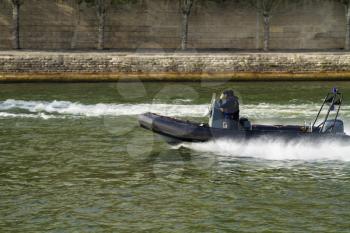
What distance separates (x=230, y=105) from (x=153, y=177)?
352 centimetres

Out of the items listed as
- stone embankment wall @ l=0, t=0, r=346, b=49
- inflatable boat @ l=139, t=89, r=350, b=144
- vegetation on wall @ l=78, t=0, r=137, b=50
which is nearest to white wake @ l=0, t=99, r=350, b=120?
inflatable boat @ l=139, t=89, r=350, b=144

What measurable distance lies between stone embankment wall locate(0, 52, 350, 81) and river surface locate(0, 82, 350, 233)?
35.2 ft

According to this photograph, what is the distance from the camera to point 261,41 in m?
54.2

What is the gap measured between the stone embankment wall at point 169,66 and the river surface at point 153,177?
35.2 ft

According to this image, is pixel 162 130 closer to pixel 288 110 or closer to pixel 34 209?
pixel 34 209

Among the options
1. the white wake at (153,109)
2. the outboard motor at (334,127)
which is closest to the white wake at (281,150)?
the outboard motor at (334,127)

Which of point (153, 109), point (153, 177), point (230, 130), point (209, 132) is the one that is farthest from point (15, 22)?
point (153, 177)

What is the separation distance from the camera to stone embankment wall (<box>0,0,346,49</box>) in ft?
167

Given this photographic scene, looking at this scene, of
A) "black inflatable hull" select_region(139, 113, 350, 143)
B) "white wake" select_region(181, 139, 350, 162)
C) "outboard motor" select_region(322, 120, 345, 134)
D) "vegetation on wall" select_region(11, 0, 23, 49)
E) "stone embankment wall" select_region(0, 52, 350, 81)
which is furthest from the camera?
"vegetation on wall" select_region(11, 0, 23, 49)

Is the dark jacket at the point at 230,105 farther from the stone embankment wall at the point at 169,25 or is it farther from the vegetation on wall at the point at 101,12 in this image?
the stone embankment wall at the point at 169,25

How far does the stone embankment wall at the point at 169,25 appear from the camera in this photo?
5084 centimetres

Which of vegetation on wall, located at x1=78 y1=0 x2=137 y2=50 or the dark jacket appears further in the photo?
vegetation on wall, located at x1=78 y1=0 x2=137 y2=50

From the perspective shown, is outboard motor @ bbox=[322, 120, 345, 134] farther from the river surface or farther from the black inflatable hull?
the river surface

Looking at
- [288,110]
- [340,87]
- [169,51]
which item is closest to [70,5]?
[169,51]
